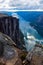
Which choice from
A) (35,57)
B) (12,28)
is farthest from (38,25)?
(35,57)

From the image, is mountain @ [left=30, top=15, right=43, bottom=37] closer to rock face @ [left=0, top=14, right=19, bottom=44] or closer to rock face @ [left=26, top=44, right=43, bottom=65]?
rock face @ [left=0, top=14, right=19, bottom=44]

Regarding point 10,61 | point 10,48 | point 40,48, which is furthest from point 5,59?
point 40,48

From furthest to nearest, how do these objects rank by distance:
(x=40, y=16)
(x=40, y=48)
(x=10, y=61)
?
(x=40, y=16) < (x=40, y=48) < (x=10, y=61)

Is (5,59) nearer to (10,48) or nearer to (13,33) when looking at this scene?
(10,48)

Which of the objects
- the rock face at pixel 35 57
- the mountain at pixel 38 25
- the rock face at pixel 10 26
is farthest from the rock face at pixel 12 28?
the rock face at pixel 35 57

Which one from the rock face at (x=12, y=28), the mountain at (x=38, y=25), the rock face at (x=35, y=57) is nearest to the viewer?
the rock face at (x=35, y=57)

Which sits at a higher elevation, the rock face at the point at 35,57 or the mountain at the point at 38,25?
the rock face at the point at 35,57

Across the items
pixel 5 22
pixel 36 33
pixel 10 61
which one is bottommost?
pixel 36 33

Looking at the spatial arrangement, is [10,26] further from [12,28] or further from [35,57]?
[35,57]

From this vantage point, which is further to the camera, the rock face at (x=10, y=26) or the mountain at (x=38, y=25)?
the mountain at (x=38, y=25)

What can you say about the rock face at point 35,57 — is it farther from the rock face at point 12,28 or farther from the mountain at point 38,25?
the mountain at point 38,25

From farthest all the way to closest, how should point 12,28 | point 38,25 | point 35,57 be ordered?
point 12,28 < point 38,25 < point 35,57
